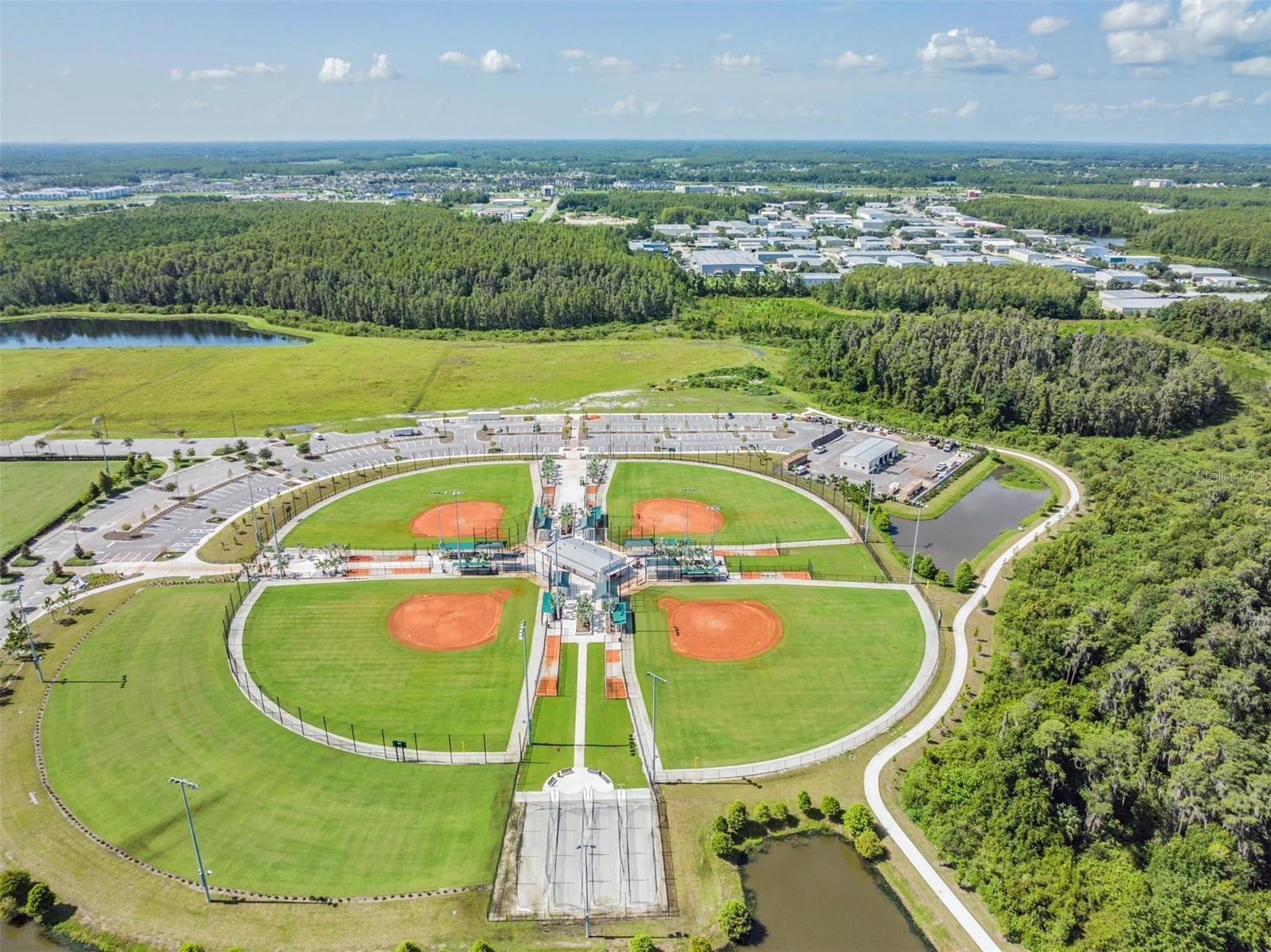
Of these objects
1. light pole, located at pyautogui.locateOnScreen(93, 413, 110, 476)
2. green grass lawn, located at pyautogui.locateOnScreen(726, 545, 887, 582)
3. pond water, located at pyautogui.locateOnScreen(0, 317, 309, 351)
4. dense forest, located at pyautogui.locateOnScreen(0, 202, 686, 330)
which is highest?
dense forest, located at pyautogui.locateOnScreen(0, 202, 686, 330)

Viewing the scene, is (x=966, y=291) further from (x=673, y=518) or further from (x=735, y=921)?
(x=735, y=921)

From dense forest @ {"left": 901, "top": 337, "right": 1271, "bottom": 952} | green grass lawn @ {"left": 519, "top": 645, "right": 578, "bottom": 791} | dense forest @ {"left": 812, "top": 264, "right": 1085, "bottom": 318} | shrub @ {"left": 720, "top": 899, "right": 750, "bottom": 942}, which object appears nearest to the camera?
dense forest @ {"left": 901, "top": 337, "right": 1271, "bottom": 952}

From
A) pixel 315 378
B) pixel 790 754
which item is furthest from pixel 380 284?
pixel 790 754

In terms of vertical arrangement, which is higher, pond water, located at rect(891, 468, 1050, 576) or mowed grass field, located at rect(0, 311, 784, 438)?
mowed grass field, located at rect(0, 311, 784, 438)

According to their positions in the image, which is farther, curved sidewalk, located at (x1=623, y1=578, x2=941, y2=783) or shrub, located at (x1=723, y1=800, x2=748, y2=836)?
curved sidewalk, located at (x1=623, y1=578, x2=941, y2=783)

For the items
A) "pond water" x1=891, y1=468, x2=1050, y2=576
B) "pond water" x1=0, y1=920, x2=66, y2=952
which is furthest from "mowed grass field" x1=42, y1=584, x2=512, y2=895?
"pond water" x1=891, y1=468, x2=1050, y2=576

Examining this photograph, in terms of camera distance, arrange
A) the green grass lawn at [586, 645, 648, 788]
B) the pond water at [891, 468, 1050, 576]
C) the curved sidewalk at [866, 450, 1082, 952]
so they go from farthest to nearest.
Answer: the pond water at [891, 468, 1050, 576] < the green grass lawn at [586, 645, 648, 788] < the curved sidewalk at [866, 450, 1082, 952]

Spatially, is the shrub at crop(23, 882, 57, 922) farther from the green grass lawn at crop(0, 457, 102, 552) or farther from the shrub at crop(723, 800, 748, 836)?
the green grass lawn at crop(0, 457, 102, 552)
